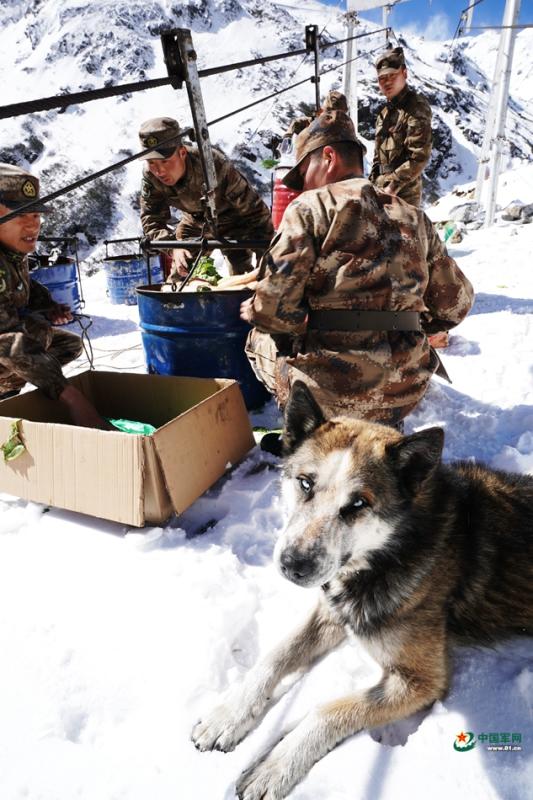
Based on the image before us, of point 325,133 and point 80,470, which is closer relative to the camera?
point 80,470

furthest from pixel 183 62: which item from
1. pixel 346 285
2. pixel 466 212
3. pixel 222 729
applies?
pixel 466 212

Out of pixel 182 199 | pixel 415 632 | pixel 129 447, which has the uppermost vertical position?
pixel 182 199

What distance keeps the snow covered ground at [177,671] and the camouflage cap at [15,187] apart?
2.10m

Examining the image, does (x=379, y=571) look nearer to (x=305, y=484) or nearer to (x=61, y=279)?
(x=305, y=484)

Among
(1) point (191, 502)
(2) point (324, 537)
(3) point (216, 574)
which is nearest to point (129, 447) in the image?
(1) point (191, 502)

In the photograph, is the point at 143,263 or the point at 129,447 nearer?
the point at 129,447

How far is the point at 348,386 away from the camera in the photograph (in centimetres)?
271

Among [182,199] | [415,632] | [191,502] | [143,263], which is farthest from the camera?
[143,263]

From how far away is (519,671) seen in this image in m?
1.68

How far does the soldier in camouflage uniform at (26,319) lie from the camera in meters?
3.03

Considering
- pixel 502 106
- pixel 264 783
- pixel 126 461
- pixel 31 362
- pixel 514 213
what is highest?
pixel 502 106

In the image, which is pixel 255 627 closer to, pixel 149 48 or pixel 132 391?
pixel 132 391

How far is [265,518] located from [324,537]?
117cm

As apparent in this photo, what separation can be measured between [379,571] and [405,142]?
5906mm
